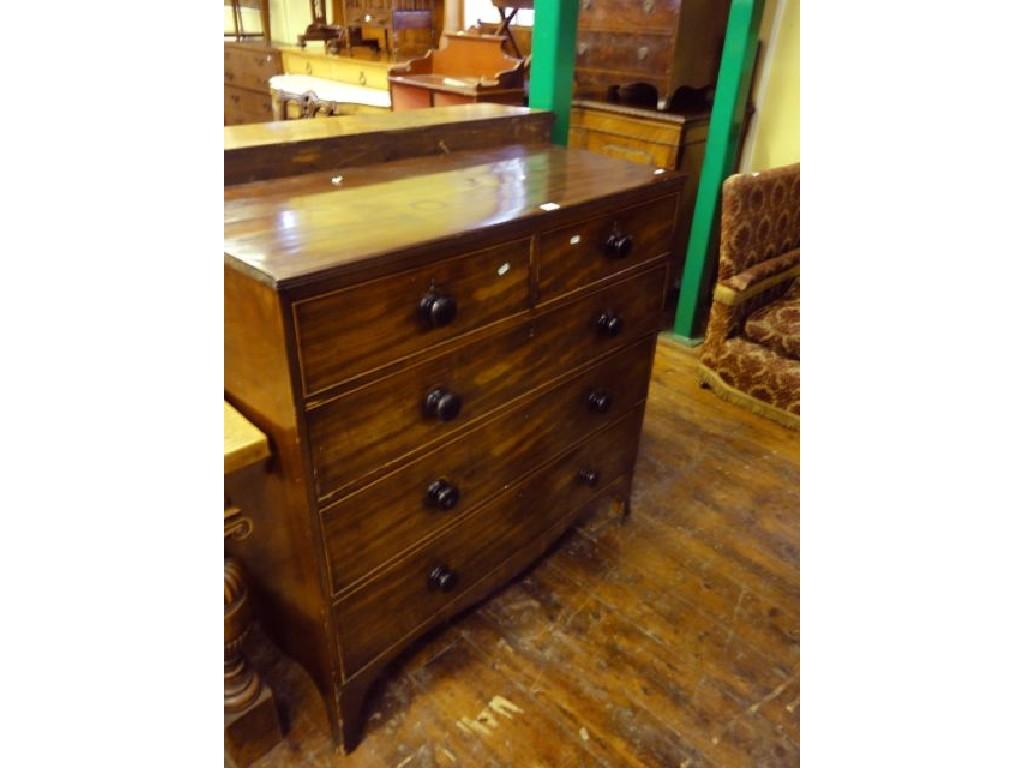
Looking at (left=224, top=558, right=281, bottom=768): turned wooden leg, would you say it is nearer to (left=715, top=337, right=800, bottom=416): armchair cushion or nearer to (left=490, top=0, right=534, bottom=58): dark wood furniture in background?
(left=715, top=337, right=800, bottom=416): armchair cushion

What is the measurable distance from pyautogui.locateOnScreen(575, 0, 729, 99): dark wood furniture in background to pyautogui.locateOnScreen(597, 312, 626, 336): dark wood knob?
1750 millimetres

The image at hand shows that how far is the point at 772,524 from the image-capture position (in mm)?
2062

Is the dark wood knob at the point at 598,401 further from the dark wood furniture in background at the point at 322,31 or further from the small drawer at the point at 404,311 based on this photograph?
the dark wood furniture in background at the point at 322,31

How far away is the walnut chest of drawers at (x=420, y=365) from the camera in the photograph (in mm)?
957

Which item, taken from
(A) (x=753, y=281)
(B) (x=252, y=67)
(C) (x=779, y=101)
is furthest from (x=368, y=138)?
(B) (x=252, y=67)

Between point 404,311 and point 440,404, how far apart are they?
196 millimetres

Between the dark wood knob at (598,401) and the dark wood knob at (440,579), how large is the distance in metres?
0.52

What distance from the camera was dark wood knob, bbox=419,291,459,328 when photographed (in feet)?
3.43

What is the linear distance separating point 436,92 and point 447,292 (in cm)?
211

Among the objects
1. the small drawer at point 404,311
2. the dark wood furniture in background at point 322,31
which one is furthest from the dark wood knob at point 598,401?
the dark wood furniture in background at point 322,31

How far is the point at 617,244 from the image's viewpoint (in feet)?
4.56

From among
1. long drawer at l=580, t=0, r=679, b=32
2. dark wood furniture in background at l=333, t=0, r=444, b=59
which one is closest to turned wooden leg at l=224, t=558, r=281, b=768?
long drawer at l=580, t=0, r=679, b=32

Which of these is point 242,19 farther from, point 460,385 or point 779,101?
point 460,385
